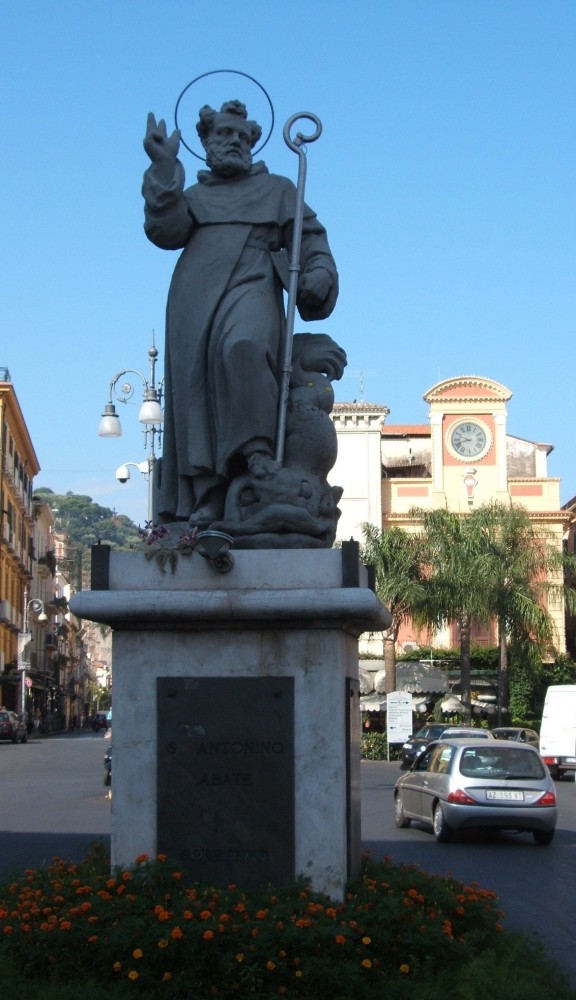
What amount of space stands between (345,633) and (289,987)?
1629 millimetres

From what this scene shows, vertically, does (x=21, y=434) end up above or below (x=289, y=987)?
above

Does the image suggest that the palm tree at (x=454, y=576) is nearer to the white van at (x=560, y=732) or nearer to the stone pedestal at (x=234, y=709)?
the white van at (x=560, y=732)

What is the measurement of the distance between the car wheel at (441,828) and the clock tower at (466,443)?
128 feet

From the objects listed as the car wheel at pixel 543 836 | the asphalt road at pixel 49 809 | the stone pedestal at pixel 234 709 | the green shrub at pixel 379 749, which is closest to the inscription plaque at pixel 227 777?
the stone pedestal at pixel 234 709

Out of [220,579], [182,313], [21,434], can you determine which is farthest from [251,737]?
[21,434]

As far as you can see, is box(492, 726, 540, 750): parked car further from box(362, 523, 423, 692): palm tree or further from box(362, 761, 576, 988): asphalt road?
box(362, 523, 423, 692): palm tree

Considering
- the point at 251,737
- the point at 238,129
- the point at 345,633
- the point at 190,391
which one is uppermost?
the point at 238,129

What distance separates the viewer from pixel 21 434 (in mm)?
75125

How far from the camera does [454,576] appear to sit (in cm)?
4219

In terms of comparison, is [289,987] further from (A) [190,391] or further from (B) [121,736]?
(A) [190,391]

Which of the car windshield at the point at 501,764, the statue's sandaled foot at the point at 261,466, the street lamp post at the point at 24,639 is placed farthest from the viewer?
Result: the street lamp post at the point at 24,639

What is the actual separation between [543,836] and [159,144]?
12.5 m

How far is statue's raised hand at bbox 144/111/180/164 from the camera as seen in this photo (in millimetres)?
6781

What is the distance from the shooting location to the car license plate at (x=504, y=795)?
16984 mm
